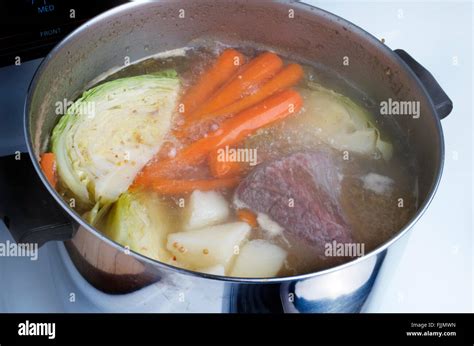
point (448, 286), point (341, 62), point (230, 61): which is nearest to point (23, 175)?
point (230, 61)

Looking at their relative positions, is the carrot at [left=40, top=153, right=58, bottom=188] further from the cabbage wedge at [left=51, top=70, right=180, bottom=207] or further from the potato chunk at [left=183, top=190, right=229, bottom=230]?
the potato chunk at [left=183, top=190, right=229, bottom=230]

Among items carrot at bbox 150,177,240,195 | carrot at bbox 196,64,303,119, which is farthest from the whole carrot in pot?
carrot at bbox 150,177,240,195

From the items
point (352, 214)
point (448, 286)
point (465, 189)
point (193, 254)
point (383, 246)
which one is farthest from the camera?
point (465, 189)

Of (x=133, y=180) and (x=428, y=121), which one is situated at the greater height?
(x=428, y=121)

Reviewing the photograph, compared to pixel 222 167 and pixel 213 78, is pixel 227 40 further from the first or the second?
pixel 222 167

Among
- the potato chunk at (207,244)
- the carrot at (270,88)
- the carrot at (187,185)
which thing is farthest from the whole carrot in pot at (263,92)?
the potato chunk at (207,244)

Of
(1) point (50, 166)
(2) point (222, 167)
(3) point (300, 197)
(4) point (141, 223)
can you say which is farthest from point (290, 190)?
(1) point (50, 166)
